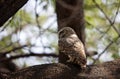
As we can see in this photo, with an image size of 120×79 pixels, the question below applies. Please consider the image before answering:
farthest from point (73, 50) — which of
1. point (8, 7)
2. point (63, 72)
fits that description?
point (8, 7)

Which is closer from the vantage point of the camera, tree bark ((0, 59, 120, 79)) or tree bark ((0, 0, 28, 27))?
tree bark ((0, 0, 28, 27))

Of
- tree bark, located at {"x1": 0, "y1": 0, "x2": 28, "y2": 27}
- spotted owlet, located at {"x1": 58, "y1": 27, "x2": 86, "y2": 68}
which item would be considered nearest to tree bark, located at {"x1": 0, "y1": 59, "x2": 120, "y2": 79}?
spotted owlet, located at {"x1": 58, "y1": 27, "x2": 86, "y2": 68}

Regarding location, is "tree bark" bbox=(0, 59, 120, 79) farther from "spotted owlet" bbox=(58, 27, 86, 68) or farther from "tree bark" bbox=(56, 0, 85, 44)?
"tree bark" bbox=(56, 0, 85, 44)

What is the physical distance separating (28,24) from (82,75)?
417 cm

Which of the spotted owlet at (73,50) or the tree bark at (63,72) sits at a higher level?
the spotted owlet at (73,50)

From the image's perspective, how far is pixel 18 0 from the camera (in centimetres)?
389

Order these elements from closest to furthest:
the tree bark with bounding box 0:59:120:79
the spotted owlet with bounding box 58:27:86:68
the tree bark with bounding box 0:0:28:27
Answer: the tree bark with bounding box 0:0:28:27, the tree bark with bounding box 0:59:120:79, the spotted owlet with bounding box 58:27:86:68

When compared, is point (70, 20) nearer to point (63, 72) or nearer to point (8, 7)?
point (63, 72)

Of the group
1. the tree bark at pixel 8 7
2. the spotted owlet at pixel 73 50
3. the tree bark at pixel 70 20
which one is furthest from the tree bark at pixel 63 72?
the tree bark at pixel 70 20

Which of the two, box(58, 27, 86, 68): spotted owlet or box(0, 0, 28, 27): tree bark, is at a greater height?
box(0, 0, 28, 27): tree bark

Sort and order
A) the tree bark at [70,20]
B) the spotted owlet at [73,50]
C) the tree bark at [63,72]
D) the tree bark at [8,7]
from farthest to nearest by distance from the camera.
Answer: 1. the tree bark at [70,20]
2. the spotted owlet at [73,50]
3. the tree bark at [63,72]
4. the tree bark at [8,7]

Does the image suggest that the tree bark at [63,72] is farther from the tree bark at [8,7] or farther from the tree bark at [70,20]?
the tree bark at [70,20]

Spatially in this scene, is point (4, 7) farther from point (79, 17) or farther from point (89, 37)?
point (89, 37)

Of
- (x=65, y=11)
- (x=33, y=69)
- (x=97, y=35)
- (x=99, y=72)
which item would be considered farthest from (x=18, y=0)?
(x=97, y=35)
